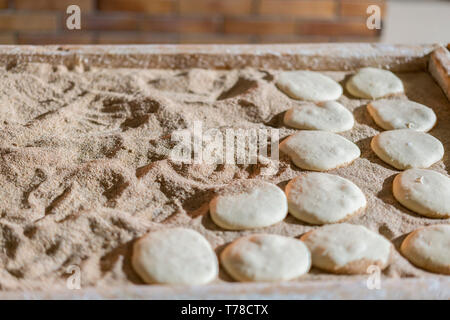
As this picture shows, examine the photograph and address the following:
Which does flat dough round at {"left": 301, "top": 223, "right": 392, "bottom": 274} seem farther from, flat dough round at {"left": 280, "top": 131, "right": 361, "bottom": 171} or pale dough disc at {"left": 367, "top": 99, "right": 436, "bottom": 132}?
pale dough disc at {"left": 367, "top": 99, "right": 436, "bottom": 132}

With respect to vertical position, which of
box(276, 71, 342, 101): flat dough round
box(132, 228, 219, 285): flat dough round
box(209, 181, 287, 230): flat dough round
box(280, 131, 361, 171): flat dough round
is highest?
box(276, 71, 342, 101): flat dough round

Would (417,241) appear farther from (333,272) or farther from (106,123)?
(106,123)

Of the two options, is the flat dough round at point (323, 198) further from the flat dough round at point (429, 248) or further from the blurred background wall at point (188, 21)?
the blurred background wall at point (188, 21)

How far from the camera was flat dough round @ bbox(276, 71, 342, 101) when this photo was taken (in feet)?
5.99

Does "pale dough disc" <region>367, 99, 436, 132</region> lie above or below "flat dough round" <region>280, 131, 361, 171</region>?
above

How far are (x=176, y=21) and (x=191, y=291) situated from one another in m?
2.66

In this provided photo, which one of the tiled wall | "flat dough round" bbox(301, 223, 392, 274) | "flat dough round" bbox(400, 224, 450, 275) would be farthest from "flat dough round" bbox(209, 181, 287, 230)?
the tiled wall

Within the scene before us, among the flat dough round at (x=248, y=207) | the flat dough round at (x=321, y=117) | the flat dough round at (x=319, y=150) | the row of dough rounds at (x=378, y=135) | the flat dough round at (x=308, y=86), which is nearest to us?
the flat dough round at (x=248, y=207)

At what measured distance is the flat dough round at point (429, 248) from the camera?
1164 millimetres

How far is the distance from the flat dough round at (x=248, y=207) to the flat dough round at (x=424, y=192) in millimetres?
330

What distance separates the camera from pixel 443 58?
1.92 meters

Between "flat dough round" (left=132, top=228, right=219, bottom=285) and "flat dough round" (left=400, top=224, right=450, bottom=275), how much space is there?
1.51ft

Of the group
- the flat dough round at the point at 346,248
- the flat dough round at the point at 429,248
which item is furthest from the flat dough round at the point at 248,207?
the flat dough round at the point at 429,248
